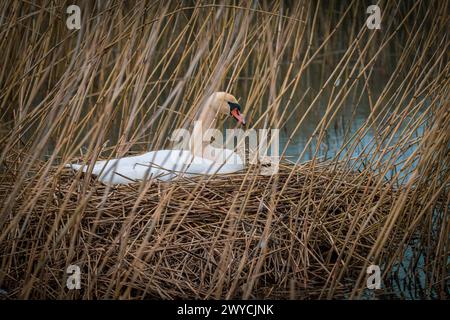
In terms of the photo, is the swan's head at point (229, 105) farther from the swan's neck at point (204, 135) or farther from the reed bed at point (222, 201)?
the reed bed at point (222, 201)

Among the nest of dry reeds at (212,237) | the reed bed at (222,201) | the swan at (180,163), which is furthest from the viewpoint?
the swan at (180,163)

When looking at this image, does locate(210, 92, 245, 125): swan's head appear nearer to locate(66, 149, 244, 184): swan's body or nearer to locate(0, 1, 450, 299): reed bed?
locate(66, 149, 244, 184): swan's body

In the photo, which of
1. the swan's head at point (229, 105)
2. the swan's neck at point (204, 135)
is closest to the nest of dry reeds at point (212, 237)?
the swan's neck at point (204, 135)

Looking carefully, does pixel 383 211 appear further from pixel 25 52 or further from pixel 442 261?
pixel 25 52

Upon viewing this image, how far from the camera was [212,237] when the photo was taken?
382 cm

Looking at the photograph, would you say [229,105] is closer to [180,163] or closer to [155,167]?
[180,163]

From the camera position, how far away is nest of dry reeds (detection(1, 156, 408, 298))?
3572mm

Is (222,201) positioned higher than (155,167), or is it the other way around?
(155,167)

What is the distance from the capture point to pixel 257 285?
3785 mm

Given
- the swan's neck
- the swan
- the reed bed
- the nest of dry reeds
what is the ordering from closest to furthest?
the reed bed < the nest of dry reeds < the swan < the swan's neck

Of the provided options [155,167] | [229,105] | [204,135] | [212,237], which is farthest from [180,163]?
[212,237]

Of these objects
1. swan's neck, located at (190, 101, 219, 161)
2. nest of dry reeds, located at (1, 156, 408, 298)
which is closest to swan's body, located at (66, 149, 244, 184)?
nest of dry reeds, located at (1, 156, 408, 298)

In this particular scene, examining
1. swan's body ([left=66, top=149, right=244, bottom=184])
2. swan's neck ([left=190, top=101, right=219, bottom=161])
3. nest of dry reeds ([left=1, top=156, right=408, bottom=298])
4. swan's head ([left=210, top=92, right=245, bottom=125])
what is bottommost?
nest of dry reeds ([left=1, top=156, right=408, bottom=298])

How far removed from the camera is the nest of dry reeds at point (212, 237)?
357cm
